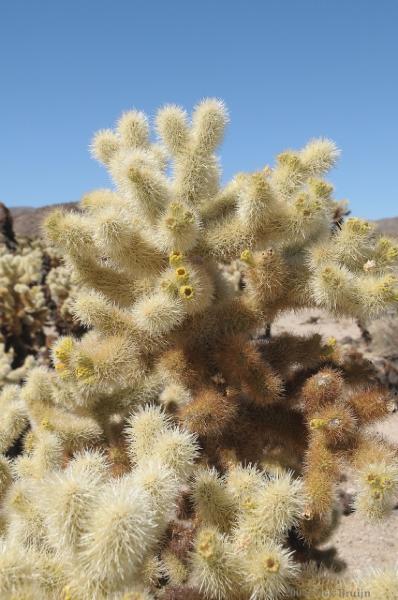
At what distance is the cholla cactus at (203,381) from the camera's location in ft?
6.04

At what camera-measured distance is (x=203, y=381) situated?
2482 mm

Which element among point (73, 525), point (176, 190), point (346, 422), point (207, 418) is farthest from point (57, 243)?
point (346, 422)

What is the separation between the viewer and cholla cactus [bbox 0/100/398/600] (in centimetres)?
184

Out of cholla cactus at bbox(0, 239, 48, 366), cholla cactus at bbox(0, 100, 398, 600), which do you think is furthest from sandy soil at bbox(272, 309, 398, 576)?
cholla cactus at bbox(0, 239, 48, 366)

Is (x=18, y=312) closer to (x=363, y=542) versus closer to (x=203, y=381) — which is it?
(x=363, y=542)

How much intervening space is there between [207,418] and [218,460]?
1.26ft

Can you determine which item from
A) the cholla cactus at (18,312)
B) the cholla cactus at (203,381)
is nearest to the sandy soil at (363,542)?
the cholla cactus at (203,381)

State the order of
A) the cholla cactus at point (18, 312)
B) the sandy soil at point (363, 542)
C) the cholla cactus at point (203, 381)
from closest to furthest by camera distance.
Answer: the cholla cactus at point (203, 381)
the sandy soil at point (363, 542)
the cholla cactus at point (18, 312)

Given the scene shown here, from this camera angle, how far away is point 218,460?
2.58 meters

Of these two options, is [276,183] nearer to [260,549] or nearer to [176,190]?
[176,190]

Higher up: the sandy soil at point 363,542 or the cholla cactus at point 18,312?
the cholla cactus at point 18,312

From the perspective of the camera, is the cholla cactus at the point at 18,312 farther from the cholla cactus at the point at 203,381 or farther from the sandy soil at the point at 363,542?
the cholla cactus at the point at 203,381

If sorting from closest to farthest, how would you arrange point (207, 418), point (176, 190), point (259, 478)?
point (259, 478) → point (207, 418) → point (176, 190)

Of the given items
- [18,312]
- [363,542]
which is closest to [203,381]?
[363,542]
